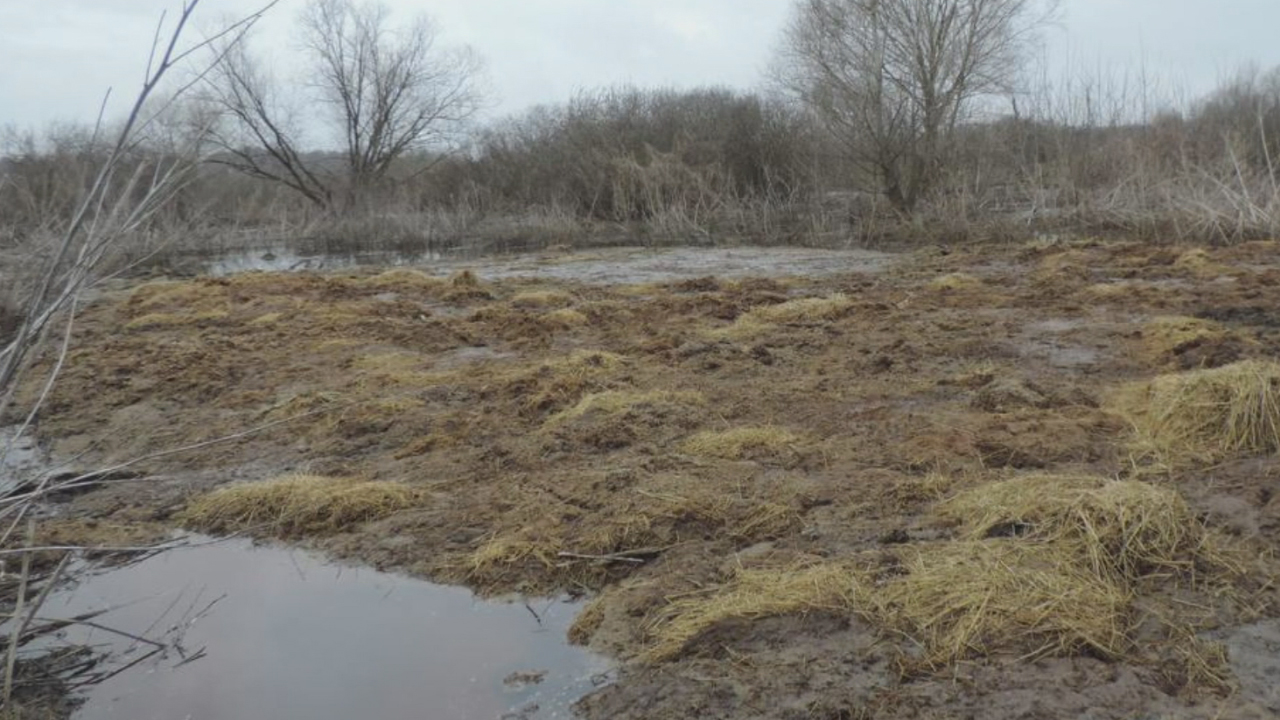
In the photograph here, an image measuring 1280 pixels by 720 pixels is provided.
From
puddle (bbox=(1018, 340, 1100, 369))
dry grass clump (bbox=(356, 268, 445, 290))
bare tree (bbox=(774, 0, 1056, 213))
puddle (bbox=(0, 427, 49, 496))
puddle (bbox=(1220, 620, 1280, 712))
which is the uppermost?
bare tree (bbox=(774, 0, 1056, 213))

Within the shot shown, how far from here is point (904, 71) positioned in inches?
905

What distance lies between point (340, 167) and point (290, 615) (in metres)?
34.2

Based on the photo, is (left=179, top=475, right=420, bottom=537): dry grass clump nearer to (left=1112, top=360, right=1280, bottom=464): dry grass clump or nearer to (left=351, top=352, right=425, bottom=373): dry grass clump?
(left=351, top=352, right=425, bottom=373): dry grass clump

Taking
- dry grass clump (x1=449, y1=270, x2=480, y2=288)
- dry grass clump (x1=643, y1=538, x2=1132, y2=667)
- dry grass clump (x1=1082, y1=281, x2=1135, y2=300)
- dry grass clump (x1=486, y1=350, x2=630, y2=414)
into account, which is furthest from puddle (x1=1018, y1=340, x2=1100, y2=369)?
dry grass clump (x1=449, y1=270, x2=480, y2=288)

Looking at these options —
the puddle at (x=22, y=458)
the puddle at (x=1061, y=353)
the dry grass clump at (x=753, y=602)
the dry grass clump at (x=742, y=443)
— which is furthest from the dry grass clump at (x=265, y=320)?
the dry grass clump at (x=753, y=602)

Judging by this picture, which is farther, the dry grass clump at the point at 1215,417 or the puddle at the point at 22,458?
the puddle at the point at 22,458

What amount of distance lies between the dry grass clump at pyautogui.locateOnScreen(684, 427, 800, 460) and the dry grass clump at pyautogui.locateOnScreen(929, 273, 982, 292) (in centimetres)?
601

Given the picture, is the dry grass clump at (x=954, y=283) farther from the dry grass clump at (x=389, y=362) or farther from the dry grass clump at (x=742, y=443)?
the dry grass clump at (x=742, y=443)

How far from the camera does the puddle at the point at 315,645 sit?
143 inches

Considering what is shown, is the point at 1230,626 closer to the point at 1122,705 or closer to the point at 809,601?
the point at 1122,705

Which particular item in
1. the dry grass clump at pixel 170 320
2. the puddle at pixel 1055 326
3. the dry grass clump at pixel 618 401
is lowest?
the dry grass clump at pixel 618 401

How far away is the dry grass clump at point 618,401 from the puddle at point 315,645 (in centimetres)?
208

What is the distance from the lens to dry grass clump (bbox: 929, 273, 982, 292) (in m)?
11.3

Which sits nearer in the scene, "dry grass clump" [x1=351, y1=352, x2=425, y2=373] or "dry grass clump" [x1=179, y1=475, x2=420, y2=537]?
"dry grass clump" [x1=179, y1=475, x2=420, y2=537]
